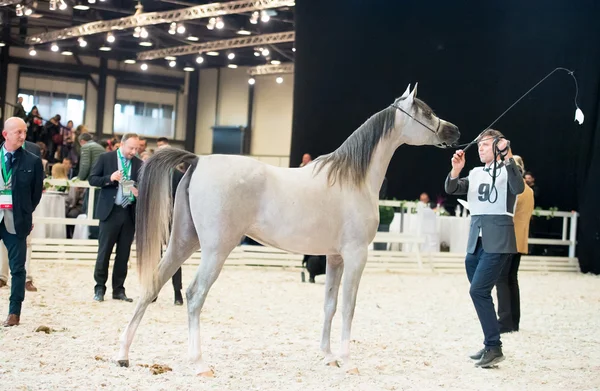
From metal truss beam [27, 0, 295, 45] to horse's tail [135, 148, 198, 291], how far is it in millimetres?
13508

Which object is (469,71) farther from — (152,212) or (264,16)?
(152,212)

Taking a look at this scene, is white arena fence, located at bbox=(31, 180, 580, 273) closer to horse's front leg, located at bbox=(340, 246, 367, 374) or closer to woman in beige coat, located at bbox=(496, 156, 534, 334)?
woman in beige coat, located at bbox=(496, 156, 534, 334)

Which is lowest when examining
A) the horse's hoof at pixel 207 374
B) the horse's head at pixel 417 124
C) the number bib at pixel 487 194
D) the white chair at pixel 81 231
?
the horse's hoof at pixel 207 374

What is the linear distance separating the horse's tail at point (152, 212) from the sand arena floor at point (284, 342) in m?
0.60

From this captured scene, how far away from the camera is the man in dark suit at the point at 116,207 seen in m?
7.22

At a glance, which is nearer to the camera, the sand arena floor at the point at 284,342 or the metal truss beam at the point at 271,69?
the sand arena floor at the point at 284,342

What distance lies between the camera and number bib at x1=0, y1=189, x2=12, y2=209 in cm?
545

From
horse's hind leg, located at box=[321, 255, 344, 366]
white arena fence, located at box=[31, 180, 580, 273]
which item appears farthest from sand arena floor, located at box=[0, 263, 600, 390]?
white arena fence, located at box=[31, 180, 580, 273]

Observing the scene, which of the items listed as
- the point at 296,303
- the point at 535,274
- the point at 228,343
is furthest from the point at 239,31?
the point at 228,343

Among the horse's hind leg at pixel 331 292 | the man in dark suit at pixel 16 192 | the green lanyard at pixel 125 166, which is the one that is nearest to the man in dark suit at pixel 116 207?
the green lanyard at pixel 125 166

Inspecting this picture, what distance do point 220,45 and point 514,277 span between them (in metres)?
19.4

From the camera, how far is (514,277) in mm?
6781

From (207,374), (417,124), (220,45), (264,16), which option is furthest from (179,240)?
(220,45)

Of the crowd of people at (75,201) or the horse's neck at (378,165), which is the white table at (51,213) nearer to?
the crowd of people at (75,201)
